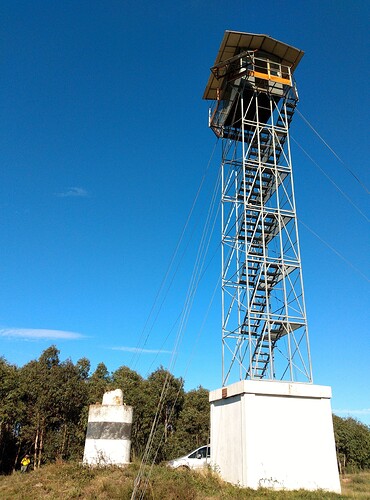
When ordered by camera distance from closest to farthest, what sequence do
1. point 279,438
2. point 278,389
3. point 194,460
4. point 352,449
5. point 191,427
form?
point 279,438 → point 278,389 → point 194,460 → point 191,427 → point 352,449

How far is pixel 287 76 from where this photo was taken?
64.0 ft

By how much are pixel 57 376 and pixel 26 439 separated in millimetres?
5654

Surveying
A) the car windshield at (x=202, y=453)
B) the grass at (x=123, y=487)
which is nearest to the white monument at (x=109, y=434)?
the grass at (x=123, y=487)

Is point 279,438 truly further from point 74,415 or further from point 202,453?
point 74,415

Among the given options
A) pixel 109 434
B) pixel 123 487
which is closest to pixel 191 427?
pixel 109 434

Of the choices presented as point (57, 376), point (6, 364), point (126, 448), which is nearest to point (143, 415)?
point (57, 376)

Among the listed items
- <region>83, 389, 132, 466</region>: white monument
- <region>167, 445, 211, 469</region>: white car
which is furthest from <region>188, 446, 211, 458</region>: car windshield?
<region>83, 389, 132, 466</region>: white monument

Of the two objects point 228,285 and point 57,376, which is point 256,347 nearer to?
point 228,285

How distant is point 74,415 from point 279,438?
29.9m

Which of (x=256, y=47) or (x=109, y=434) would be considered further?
(x=256, y=47)

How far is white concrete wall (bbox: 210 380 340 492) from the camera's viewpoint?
12.4m

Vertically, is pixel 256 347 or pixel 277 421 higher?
pixel 256 347

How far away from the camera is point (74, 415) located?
3781cm

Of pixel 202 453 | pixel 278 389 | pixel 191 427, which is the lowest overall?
pixel 202 453
